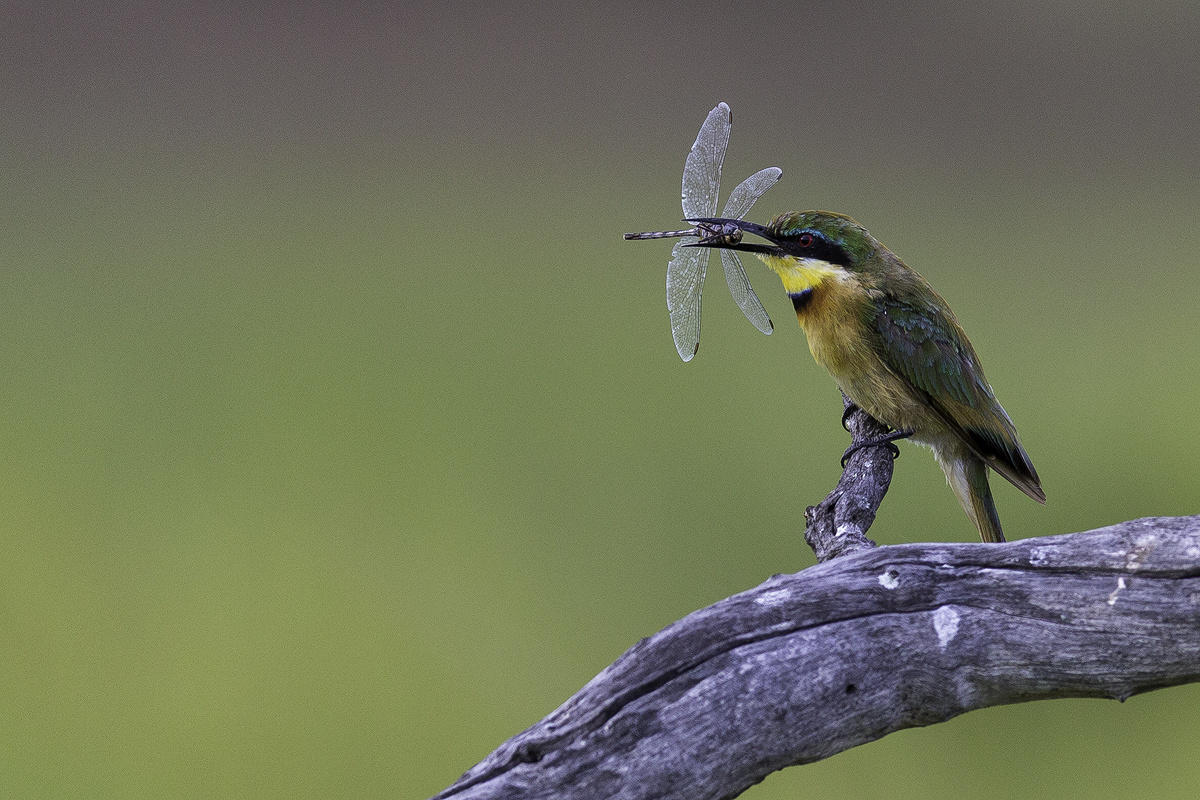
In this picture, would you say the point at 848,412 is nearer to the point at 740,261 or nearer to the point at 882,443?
the point at 882,443

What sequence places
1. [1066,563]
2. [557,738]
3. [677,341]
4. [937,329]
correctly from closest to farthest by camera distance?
[557,738], [1066,563], [677,341], [937,329]

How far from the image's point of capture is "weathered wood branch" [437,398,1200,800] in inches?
35.8

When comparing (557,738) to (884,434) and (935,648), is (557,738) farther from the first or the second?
(884,434)

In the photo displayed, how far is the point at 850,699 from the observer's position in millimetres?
975

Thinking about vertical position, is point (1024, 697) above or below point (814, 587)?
below

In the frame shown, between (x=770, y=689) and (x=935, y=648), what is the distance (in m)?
A: 0.18

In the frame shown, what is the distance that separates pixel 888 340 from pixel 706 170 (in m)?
0.44

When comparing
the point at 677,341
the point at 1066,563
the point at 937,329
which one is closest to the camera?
the point at 1066,563

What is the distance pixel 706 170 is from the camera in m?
1.79

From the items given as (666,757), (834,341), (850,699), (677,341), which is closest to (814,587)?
(850,699)

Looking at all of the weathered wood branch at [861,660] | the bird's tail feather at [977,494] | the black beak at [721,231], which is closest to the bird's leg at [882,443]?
the bird's tail feather at [977,494]

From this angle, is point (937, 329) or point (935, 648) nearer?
point (935, 648)

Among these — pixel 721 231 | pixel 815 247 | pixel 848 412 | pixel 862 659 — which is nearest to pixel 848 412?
pixel 848 412

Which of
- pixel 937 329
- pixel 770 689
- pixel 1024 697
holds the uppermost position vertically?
pixel 937 329
